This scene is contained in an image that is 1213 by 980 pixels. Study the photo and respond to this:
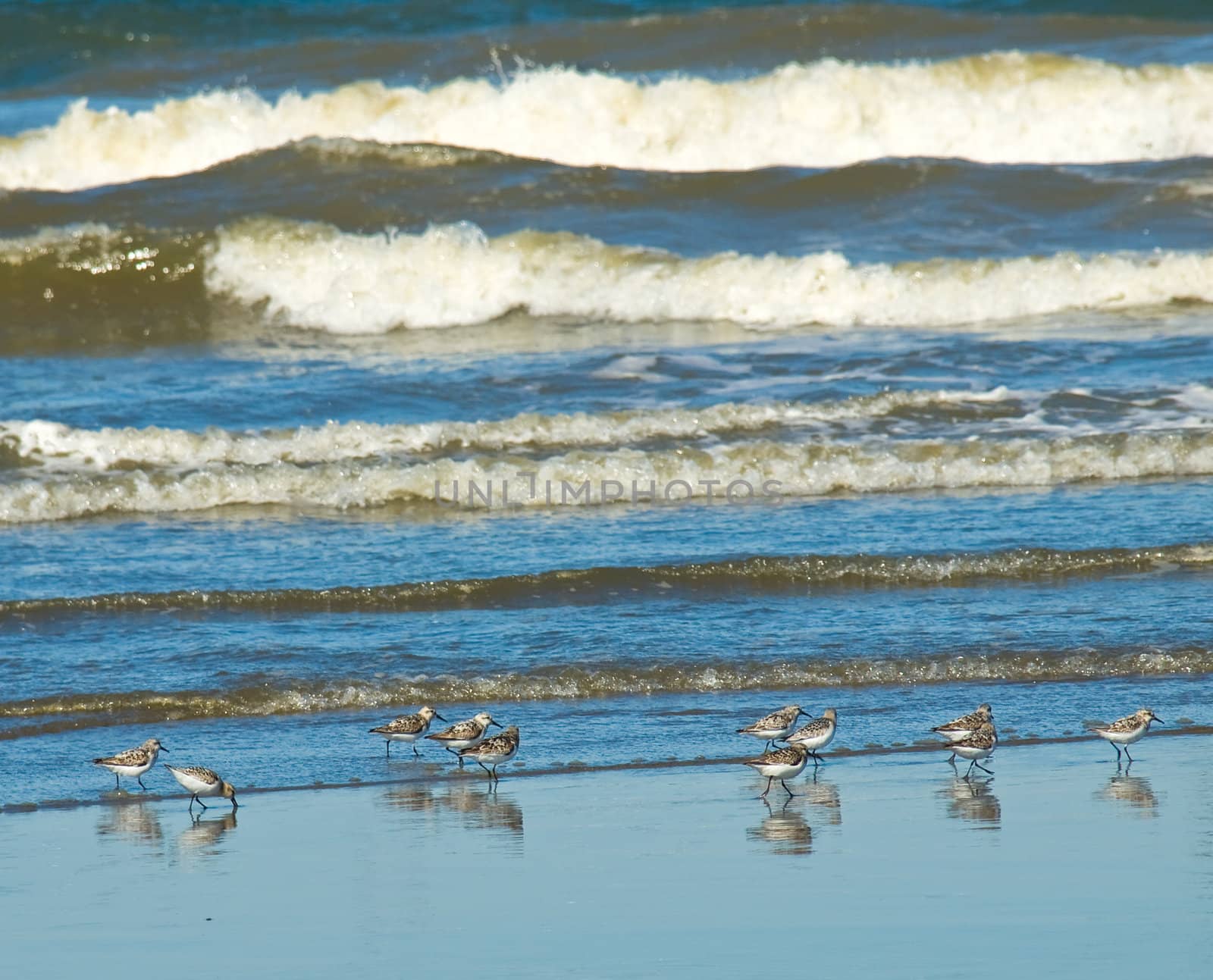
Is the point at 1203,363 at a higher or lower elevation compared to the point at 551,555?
higher

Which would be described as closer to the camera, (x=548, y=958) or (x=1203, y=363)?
(x=548, y=958)

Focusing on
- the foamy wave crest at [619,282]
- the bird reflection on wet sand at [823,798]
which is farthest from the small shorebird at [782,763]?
the foamy wave crest at [619,282]

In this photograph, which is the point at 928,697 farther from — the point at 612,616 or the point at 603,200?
the point at 603,200

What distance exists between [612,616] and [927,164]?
522 inches

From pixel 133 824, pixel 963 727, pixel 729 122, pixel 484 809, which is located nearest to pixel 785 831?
pixel 963 727

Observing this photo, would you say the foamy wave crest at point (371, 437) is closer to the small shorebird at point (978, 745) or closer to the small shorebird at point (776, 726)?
the small shorebird at point (776, 726)

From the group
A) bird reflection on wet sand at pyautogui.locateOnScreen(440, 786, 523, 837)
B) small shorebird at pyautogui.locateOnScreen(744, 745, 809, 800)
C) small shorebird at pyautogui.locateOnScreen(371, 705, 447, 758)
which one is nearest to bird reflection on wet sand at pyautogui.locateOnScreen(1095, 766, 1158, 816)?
small shorebird at pyautogui.locateOnScreen(744, 745, 809, 800)

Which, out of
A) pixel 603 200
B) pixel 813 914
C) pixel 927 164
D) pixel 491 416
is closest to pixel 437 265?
pixel 603 200

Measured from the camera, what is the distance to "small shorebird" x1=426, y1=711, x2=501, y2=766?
21.4 ft

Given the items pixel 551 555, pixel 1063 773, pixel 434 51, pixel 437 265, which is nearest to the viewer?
pixel 1063 773

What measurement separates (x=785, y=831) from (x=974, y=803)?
77cm

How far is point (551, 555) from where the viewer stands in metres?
9.39

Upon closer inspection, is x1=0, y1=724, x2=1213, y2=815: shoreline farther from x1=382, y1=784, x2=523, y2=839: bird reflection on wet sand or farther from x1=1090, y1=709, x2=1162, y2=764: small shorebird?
x1=1090, y1=709, x2=1162, y2=764: small shorebird

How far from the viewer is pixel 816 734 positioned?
20.9 feet
